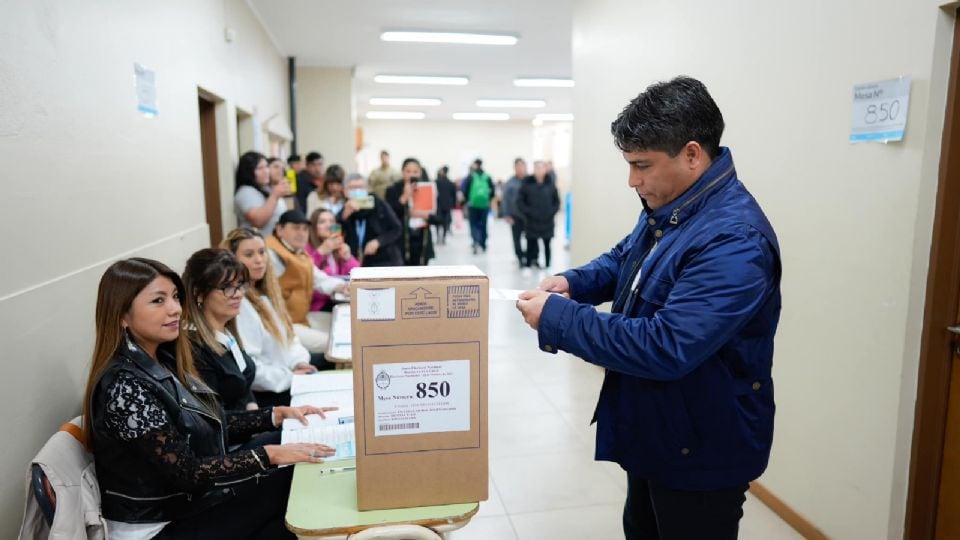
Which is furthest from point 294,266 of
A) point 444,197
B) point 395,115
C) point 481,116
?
point 481,116

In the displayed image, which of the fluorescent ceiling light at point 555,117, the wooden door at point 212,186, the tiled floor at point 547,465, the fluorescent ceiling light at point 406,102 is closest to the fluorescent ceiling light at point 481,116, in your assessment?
the fluorescent ceiling light at point 555,117

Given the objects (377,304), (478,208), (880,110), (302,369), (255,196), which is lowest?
(302,369)

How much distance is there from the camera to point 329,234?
13.8 feet

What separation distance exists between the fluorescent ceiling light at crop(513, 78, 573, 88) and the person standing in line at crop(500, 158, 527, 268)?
1.34 m

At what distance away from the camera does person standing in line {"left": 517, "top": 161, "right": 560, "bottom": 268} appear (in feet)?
26.0

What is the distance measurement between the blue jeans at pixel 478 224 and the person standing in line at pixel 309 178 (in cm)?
366

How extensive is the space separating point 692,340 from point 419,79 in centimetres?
929

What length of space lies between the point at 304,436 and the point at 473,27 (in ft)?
18.0

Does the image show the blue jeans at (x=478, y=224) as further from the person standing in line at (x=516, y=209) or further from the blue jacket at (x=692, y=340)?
the blue jacket at (x=692, y=340)

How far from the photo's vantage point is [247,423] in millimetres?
1969

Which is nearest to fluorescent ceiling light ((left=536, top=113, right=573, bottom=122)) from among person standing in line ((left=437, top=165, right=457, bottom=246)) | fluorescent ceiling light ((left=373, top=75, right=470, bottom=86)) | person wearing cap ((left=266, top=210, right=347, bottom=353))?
person standing in line ((left=437, top=165, right=457, bottom=246))

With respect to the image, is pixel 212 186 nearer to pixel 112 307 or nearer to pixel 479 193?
pixel 112 307

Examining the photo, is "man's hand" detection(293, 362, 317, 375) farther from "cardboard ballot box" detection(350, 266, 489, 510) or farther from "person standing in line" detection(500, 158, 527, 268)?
"person standing in line" detection(500, 158, 527, 268)

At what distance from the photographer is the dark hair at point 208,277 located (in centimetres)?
202
